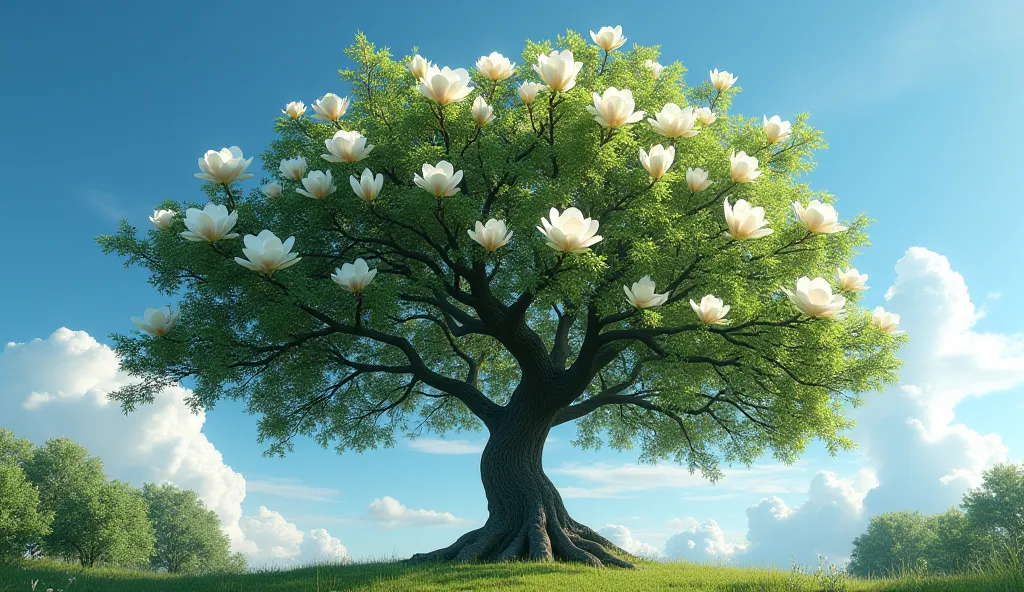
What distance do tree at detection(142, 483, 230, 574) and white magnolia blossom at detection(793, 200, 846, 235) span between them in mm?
37995

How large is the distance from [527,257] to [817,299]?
558 centimetres

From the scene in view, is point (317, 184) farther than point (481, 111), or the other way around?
point (317, 184)

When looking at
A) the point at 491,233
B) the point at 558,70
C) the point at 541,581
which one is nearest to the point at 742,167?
the point at 558,70

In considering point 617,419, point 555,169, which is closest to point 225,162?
point 555,169

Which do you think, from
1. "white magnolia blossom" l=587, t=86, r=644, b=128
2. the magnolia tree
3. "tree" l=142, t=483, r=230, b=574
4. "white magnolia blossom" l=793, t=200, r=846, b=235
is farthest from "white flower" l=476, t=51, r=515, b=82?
"tree" l=142, t=483, r=230, b=574

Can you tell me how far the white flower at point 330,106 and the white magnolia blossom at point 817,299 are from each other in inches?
295

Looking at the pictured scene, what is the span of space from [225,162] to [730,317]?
314 inches

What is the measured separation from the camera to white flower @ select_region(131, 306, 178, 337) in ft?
36.0

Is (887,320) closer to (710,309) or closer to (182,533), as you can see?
(710,309)

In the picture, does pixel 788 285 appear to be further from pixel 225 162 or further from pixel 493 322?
pixel 225 162

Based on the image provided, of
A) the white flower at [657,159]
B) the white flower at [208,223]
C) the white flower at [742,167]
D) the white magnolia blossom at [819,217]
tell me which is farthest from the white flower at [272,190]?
the white magnolia blossom at [819,217]

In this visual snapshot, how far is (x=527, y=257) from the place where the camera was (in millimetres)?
11906

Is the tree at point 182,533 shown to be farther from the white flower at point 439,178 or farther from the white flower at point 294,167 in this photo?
the white flower at point 439,178

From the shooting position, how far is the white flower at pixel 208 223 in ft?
27.5
